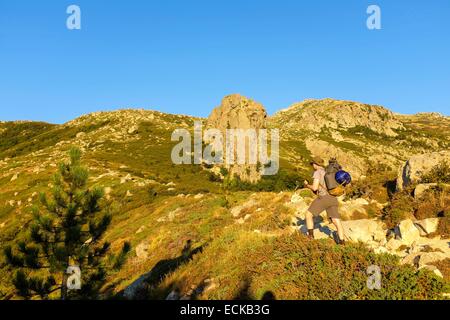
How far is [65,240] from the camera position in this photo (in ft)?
60.5

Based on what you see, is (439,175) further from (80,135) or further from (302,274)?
(80,135)

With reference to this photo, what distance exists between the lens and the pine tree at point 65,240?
18.0 metres

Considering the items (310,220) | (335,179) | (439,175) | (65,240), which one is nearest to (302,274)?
(310,220)

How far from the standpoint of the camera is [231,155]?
99938 millimetres

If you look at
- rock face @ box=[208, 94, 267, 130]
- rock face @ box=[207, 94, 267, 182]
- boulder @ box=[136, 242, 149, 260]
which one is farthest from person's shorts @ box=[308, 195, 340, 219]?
rock face @ box=[208, 94, 267, 130]

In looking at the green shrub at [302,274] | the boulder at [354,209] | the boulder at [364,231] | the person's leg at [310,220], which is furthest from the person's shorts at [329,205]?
the boulder at [354,209]

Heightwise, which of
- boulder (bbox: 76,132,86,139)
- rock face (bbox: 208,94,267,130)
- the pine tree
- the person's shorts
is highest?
rock face (bbox: 208,94,267,130)

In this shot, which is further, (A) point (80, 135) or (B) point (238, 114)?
(A) point (80, 135)

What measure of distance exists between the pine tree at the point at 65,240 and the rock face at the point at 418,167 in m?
14.7

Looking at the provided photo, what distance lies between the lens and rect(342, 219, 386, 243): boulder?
13969 mm

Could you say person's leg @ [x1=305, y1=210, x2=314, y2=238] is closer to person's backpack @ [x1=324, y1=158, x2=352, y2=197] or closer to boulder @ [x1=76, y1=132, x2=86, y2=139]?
person's backpack @ [x1=324, y1=158, x2=352, y2=197]

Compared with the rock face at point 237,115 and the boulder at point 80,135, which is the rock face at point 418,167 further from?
the boulder at point 80,135

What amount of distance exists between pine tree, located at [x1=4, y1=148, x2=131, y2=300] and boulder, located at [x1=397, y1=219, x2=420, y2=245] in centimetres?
1341

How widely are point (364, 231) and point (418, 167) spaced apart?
7.22 metres
